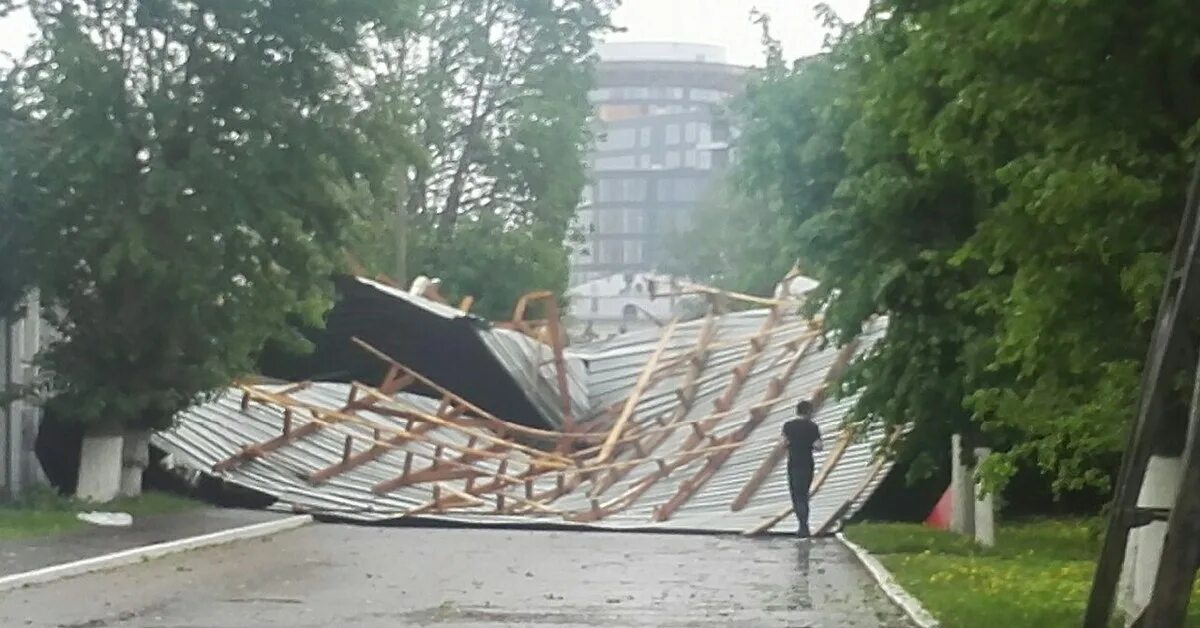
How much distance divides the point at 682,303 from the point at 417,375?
99.0 ft

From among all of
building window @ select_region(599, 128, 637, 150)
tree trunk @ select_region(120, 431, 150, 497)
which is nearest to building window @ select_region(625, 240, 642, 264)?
building window @ select_region(599, 128, 637, 150)

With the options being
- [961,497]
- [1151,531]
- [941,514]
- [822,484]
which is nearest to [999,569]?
[1151,531]

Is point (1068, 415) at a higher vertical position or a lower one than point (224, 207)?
lower

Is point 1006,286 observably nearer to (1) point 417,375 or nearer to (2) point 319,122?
(2) point 319,122

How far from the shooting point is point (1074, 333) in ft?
35.4

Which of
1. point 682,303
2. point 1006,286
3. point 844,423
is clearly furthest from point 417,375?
point 682,303

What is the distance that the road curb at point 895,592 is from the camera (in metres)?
12.7

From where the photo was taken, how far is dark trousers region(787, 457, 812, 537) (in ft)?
74.9

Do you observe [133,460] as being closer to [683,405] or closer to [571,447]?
[571,447]

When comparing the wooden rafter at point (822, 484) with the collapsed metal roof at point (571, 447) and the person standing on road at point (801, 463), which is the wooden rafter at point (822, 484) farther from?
the person standing on road at point (801, 463)

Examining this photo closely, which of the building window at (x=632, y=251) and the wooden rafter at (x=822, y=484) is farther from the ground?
the building window at (x=632, y=251)

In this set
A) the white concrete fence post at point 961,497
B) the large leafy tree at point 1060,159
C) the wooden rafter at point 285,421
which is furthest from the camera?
the wooden rafter at point 285,421

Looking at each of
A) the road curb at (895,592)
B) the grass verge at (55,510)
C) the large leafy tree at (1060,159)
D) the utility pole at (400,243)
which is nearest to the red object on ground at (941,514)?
the road curb at (895,592)

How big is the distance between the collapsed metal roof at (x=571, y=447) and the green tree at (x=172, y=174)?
10.7 ft
